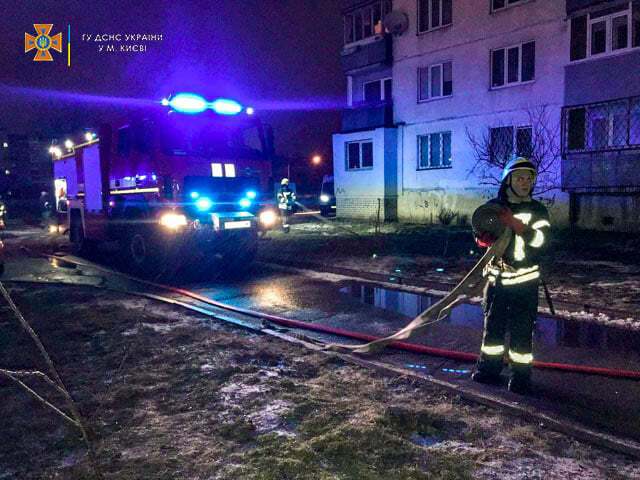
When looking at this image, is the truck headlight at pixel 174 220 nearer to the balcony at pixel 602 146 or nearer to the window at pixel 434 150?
the balcony at pixel 602 146

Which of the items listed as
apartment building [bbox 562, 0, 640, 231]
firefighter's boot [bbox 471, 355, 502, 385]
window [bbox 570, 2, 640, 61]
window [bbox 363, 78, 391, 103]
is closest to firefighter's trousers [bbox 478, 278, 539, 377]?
firefighter's boot [bbox 471, 355, 502, 385]

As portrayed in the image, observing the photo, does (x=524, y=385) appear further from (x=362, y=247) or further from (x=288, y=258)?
(x=362, y=247)

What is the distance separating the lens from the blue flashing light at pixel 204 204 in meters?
10.3

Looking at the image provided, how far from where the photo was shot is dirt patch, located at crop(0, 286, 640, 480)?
3107 millimetres

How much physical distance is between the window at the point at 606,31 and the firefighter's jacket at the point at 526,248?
592 inches

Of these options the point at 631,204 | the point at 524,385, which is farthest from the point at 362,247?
the point at 524,385

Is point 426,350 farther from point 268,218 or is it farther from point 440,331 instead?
point 268,218

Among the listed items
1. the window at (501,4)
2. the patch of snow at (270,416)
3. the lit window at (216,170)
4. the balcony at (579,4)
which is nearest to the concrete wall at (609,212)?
the balcony at (579,4)

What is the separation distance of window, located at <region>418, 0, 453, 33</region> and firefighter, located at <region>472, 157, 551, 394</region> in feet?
62.8

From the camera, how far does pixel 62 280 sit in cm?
1026

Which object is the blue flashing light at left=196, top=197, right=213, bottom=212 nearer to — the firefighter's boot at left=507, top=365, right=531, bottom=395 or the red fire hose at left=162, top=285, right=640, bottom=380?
the red fire hose at left=162, top=285, right=640, bottom=380

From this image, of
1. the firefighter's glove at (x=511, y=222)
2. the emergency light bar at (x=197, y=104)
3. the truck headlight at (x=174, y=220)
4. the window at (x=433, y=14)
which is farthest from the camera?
the window at (x=433, y=14)

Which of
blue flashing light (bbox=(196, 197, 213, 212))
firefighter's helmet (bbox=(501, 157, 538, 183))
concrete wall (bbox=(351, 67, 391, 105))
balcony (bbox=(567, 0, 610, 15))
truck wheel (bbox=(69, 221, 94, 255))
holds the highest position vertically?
balcony (bbox=(567, 0, 610, 15))

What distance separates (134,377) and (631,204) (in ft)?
52.2
